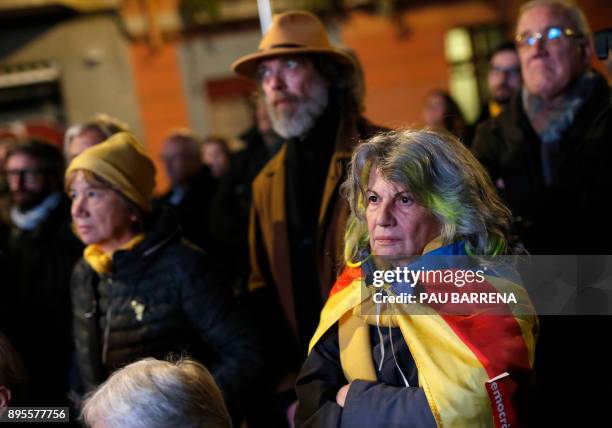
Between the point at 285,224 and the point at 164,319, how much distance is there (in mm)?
705

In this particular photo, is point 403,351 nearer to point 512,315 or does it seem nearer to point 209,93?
point 512,315

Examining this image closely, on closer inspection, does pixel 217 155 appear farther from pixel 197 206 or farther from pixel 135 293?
pixel 135 293

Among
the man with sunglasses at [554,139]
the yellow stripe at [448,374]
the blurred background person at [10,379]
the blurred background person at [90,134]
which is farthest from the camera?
the blurred background person at [90,134]

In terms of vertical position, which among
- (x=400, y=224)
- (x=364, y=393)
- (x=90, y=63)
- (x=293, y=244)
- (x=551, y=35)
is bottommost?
(x=364, y=393)

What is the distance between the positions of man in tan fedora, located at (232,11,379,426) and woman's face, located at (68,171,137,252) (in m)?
0.65

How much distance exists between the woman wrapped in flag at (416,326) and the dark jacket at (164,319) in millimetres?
642

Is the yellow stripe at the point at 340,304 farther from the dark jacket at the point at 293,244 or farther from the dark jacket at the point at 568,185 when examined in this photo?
the dark jacket at the point at 568,185

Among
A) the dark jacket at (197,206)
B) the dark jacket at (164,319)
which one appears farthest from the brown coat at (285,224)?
the dark jacket at (197,206)

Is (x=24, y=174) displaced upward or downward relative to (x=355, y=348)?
upward

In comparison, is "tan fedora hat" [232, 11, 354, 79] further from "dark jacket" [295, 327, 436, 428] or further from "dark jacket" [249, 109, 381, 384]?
"dark jacket" [295, 327, 436, 428]

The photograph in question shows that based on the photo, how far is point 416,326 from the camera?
6.54 ft

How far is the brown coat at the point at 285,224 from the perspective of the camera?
3.02 meters

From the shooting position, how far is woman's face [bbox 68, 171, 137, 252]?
2986 millimetres

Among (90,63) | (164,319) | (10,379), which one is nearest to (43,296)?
(164,319)
